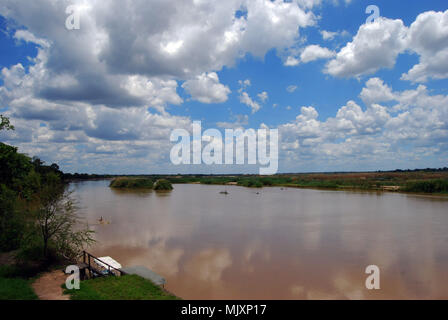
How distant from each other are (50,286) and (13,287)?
98 centimetres

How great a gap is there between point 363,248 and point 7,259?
59.9 feet

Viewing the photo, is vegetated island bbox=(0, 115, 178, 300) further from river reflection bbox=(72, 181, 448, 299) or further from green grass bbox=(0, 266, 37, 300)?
river reflection bbox=(72, 181, 448, 299)

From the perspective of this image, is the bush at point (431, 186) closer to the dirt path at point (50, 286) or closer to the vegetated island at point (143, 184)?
the vegetated island at point (143, 184)

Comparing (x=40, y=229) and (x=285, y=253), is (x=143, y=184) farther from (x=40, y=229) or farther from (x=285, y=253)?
(x=40, y=229)

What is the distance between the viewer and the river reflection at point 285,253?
1180cm

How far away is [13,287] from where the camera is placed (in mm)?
8602

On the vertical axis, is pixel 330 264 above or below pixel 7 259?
below

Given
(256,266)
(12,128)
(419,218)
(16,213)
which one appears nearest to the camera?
(16,213)

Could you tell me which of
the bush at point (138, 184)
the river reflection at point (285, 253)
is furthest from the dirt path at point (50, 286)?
the bush at point (138, 184)
